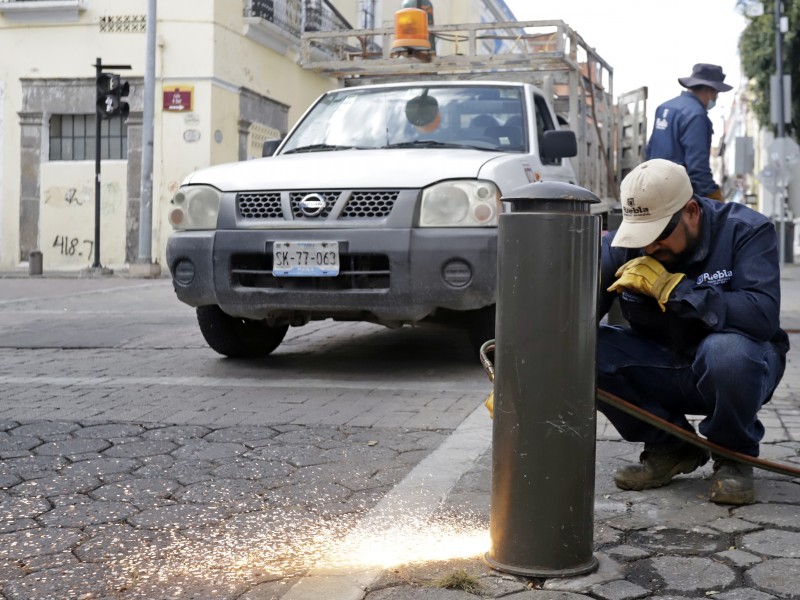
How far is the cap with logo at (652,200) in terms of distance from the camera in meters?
3.23

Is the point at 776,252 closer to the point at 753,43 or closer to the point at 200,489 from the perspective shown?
the point at 200,489

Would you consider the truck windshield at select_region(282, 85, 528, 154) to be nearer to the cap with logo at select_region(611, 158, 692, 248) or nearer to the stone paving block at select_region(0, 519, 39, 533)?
the cap with logo at select_region(611, 158, 692, 248)

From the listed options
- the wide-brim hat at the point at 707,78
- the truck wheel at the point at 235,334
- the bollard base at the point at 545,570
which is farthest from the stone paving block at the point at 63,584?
the wide-brim hat at the point at 707,78

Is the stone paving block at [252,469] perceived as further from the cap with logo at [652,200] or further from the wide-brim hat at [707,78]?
the wide-brim hat at [707,78]

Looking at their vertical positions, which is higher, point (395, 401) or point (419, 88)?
point (419, 88)

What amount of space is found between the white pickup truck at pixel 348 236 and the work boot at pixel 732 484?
2.31m

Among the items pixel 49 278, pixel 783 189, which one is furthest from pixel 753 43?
pixel 49 278

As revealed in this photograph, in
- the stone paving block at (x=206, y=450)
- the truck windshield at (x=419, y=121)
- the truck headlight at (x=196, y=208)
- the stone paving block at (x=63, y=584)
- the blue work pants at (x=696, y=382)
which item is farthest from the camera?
the truck windshield at (x=419, y=121)

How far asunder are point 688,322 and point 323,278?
8.74 feet

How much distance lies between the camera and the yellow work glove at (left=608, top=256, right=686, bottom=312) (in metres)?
3.26

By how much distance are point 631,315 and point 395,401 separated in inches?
75.2

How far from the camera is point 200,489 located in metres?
3.64

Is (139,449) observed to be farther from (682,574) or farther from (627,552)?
(682,574)

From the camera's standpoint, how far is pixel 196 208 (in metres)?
6.07
